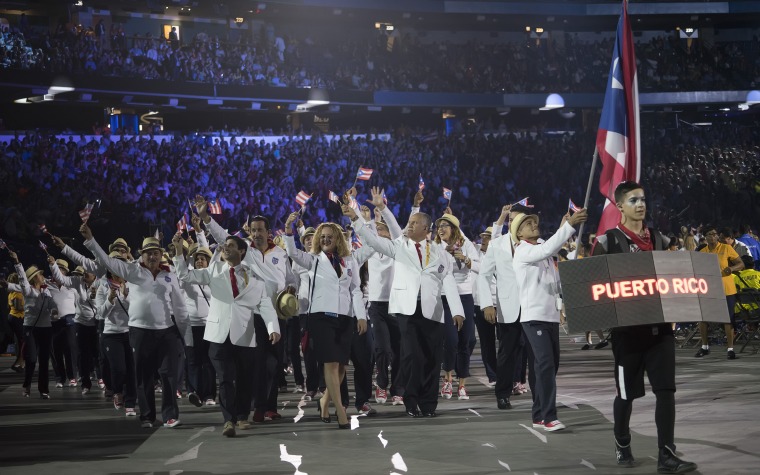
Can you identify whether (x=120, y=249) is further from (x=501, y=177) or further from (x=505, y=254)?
(x=501, y=177)

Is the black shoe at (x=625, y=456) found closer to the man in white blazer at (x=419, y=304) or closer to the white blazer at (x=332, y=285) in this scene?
the man in white blazer at (x=419, y=304)

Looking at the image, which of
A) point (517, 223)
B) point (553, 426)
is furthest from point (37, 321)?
point (553, 426)

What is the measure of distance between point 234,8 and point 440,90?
31.6 feet

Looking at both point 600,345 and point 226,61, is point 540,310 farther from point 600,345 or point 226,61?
point 226,61

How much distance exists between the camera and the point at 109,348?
14.2 metres

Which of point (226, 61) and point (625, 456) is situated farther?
point (226, 61)

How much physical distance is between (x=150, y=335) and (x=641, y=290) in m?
6.40

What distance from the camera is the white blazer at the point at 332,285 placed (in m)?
11.9

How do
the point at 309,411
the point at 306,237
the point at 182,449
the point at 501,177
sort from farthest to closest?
the point at 501,177 → the point at 306,237 → the point at 309,411 → the point at 182,449

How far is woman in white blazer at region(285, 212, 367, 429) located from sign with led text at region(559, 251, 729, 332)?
156 inches

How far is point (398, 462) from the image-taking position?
29.6 feet

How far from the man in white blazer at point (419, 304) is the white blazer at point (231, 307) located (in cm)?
131

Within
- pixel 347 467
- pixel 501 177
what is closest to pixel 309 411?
pixel 347 467

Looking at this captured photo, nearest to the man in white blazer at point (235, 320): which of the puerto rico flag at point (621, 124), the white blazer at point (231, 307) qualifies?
the white blazer at point (231, 307)
